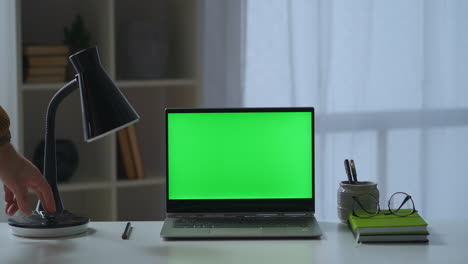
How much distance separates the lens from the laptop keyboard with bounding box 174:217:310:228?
7.42ft

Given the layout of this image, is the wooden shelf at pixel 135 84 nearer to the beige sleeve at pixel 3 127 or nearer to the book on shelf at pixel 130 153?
the book on shelf at pixel 130 153

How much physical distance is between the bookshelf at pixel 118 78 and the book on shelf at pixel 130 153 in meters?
0.04

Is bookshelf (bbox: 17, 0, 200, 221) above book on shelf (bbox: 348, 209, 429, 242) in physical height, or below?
above

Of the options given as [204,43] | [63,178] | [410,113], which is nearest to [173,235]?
[63,178]

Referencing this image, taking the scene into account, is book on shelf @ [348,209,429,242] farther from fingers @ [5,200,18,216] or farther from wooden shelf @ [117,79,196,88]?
wooden shelf @ [117,79,196,88]

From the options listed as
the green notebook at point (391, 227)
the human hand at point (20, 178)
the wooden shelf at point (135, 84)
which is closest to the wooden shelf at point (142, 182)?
the wooden shelf at point (135, 84)

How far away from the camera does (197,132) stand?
233 centimetres

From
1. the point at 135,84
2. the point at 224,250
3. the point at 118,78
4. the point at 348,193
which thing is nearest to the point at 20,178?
the point at 224,250

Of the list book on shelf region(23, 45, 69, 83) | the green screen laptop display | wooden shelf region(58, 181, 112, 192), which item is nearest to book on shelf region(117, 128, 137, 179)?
wooden shelf region(58, 181, 112, 192)

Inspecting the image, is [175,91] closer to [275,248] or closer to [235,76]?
[235,76]

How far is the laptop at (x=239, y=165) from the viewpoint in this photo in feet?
7.63

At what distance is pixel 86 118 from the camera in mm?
2078

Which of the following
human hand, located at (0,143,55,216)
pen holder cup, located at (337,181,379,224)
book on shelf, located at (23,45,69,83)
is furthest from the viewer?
book on shelf, located at (23,45,69,83)

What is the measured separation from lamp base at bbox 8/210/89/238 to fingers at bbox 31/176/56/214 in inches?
1.6
